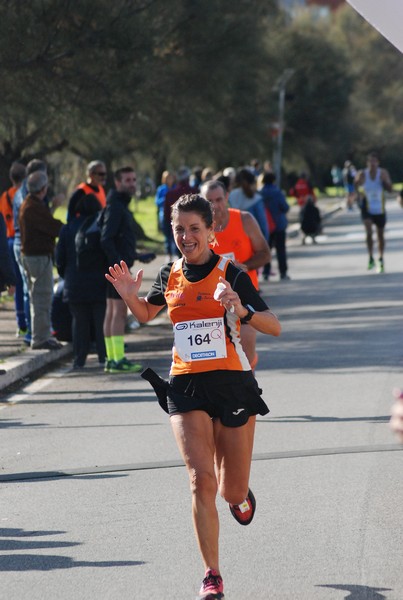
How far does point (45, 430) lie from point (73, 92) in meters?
9.64

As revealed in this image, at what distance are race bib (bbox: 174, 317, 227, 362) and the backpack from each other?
24.9 ft

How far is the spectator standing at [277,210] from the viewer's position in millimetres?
23188

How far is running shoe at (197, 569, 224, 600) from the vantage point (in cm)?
536

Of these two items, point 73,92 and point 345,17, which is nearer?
point 73,92

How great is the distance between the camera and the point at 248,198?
53.2 feet

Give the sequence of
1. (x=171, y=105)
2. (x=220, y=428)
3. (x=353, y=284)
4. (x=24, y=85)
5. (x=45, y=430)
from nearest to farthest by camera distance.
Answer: (x=220, y=428), (x=45, y=430), (x=24, y=85), (x=353, y=284), (x=171, y=105)

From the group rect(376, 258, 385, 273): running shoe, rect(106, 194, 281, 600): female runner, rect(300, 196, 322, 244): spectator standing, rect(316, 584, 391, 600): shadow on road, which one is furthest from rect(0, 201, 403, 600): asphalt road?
rect(300, 196, 322, 244): spectator standing

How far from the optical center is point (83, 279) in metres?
13.6

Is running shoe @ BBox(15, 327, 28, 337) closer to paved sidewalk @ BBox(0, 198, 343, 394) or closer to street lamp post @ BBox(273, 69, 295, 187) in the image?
paved sidewalk @ BBox(0, 198, 343, 394)

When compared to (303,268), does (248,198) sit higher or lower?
higher

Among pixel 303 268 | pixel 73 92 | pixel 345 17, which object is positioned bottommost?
pixel 303 268

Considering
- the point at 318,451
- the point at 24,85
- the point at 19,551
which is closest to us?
the point at 19,551

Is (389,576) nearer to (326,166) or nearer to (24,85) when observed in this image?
(24,85)

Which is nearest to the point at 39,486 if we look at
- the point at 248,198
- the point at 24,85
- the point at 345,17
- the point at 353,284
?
the point at 248,198
